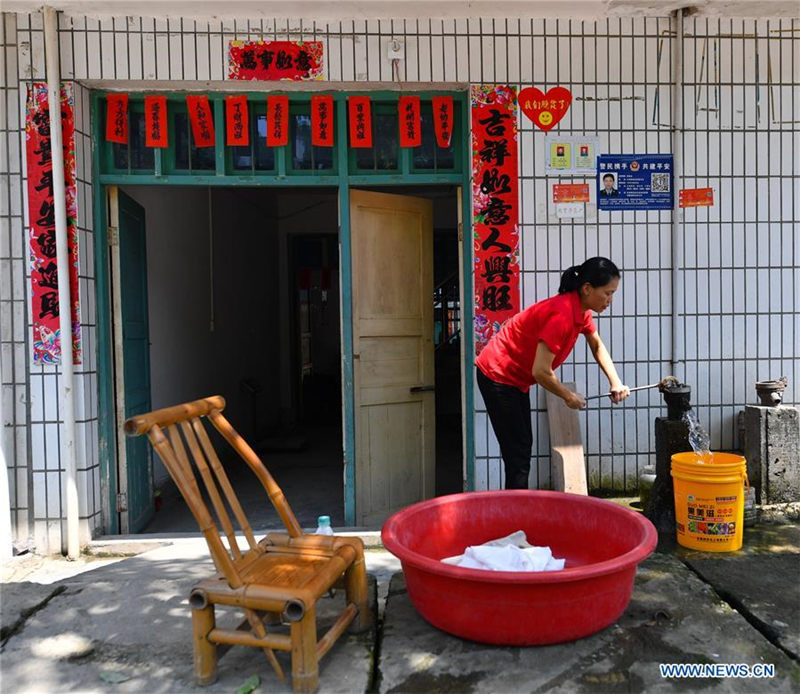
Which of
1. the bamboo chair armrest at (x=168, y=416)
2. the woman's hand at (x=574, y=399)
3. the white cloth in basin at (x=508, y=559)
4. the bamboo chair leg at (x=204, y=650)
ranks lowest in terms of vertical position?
the bamboo chair leg at (x=204, y=650)

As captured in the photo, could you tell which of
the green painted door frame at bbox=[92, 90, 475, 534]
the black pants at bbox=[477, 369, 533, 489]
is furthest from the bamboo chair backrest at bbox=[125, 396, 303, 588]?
the green painted door frame at bbox=[92, 90, 475, 534]

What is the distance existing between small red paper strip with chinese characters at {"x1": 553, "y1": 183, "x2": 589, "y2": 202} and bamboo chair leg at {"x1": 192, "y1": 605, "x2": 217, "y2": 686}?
3348 mm

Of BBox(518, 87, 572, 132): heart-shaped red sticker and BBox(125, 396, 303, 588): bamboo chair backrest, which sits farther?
BBox(518, 87, 572, 132): heart-shaped red sticker

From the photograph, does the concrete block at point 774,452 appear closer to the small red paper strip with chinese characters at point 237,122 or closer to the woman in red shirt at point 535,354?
the woman in red shirt at point 535,354

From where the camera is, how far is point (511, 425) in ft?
11.9

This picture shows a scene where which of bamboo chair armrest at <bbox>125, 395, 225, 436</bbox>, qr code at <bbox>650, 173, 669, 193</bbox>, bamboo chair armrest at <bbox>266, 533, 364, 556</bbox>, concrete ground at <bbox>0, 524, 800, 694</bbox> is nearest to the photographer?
bamboo chair armrest at <bbox>125, 395, 225, 436</bbox>

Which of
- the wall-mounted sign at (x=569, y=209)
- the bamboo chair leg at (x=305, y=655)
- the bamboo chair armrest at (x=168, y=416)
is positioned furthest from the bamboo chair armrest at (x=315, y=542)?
the wall-mounted sign at (x=569, y=209)

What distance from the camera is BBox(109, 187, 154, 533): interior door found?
14.1 ft

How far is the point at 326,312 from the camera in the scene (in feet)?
36.3

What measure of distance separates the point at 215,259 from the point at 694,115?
5.04 meters

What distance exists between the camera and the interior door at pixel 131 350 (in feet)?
14.1

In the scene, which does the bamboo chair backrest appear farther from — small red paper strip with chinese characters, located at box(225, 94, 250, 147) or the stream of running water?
the stream of running water

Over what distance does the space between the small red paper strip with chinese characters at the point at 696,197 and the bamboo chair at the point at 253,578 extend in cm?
334

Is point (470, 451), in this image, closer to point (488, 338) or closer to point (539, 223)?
point (488, 338)
